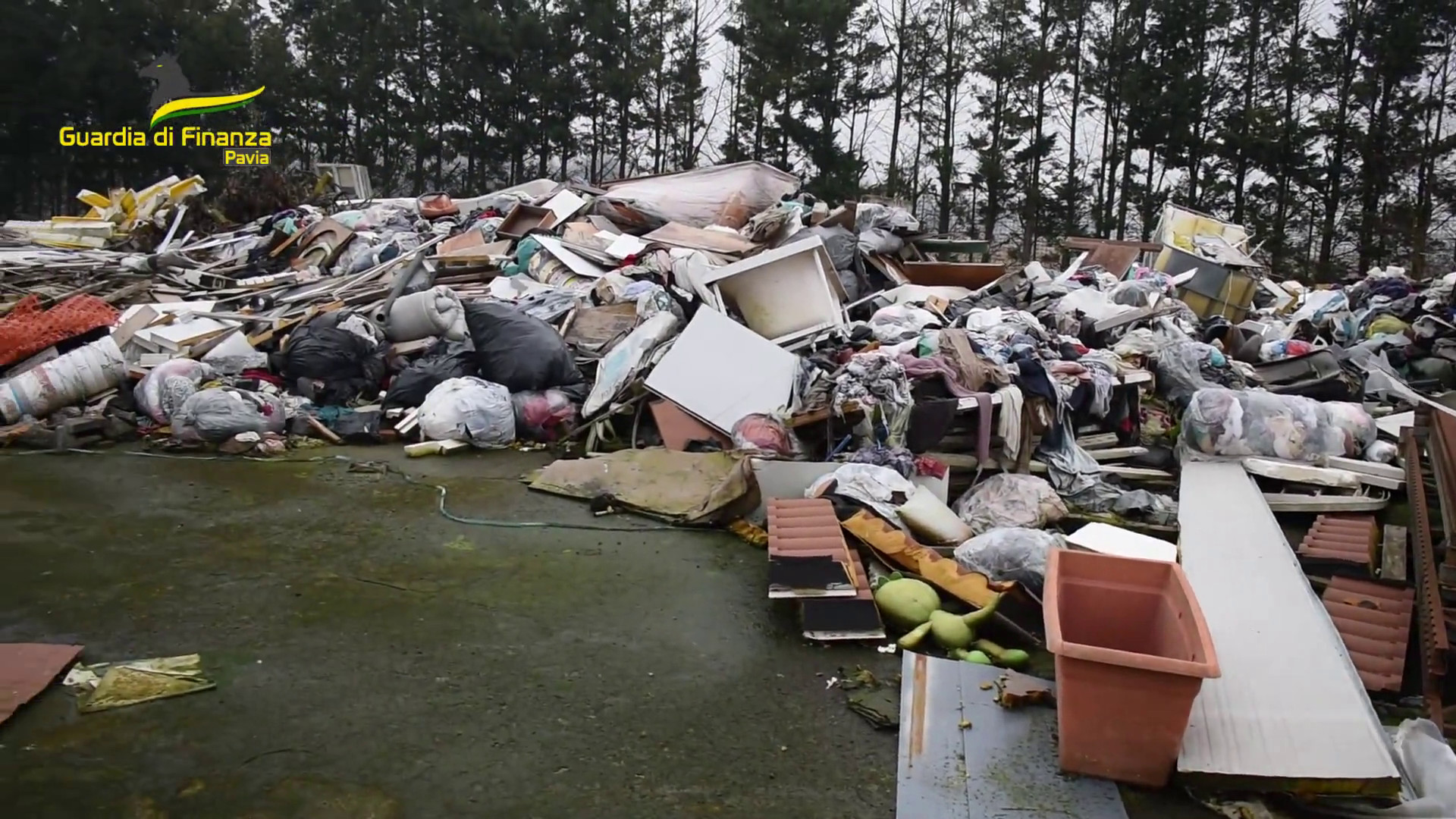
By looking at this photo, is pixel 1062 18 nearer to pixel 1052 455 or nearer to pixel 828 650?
pixel 1052 455

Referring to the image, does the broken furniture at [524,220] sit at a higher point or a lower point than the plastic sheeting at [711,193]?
lower

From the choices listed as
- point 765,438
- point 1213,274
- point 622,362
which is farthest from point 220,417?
point 1213,274

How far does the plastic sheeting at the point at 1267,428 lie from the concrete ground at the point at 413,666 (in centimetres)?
280

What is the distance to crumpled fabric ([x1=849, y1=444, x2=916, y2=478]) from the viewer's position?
468 cm

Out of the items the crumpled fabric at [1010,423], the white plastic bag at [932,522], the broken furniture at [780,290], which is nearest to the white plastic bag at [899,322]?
the broken furniture at [780,290]

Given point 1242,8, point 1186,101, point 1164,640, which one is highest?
point 1242,8

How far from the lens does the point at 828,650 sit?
10.8ft

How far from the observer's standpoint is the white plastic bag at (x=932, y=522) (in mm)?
4195

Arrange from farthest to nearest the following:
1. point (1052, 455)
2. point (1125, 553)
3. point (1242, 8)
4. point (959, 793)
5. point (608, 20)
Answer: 1. point (608, 20)
2. point (1242, 8)
3. point (1052, 455)
4. point (1125, 553)
5. point (959, 793)

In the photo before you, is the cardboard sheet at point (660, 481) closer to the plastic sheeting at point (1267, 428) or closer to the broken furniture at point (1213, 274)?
the plastic sheeting at point (1267, 428)

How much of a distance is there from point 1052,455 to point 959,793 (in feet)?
10.1

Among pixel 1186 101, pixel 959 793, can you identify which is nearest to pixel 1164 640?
pixel 959 793

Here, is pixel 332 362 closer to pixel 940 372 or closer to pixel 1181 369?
pixel 940 372

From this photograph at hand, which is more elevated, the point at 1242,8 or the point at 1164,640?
the point at 1242,8
